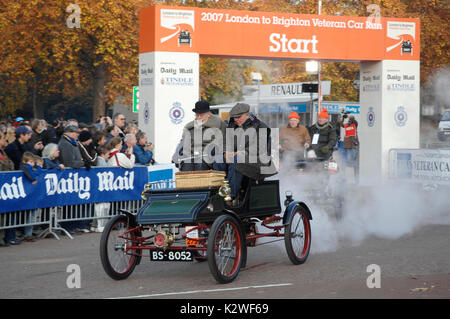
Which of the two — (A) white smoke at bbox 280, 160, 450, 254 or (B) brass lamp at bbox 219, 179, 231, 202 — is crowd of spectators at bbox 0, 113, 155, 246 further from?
(B) brass lamp at bbox 219, 179, 231, 202

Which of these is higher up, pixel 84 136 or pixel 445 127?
pixel 445 127

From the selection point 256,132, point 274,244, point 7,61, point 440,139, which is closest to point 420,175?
point 274,244

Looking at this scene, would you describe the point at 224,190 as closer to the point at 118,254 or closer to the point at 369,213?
the point at 118,254

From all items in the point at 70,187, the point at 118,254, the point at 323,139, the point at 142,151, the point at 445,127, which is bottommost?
the point at 118,254

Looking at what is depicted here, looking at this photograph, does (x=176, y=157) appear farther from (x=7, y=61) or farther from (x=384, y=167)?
(x=7, y=61)

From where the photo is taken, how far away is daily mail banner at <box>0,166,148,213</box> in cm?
1169

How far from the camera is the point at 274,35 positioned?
807 inches

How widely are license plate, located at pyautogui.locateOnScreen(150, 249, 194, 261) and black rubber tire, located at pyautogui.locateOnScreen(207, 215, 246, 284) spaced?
33cm

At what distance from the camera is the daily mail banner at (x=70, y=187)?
38.3 ft

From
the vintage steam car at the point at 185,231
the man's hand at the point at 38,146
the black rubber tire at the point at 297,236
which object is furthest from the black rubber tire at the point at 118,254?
the man's hand at the point at 38,146

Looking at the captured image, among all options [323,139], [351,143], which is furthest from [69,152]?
[351,143]

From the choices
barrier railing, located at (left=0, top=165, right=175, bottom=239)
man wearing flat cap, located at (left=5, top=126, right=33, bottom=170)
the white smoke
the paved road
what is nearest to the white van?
the white smoke

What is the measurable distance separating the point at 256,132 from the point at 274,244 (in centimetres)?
299

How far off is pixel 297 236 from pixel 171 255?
2001 mm
